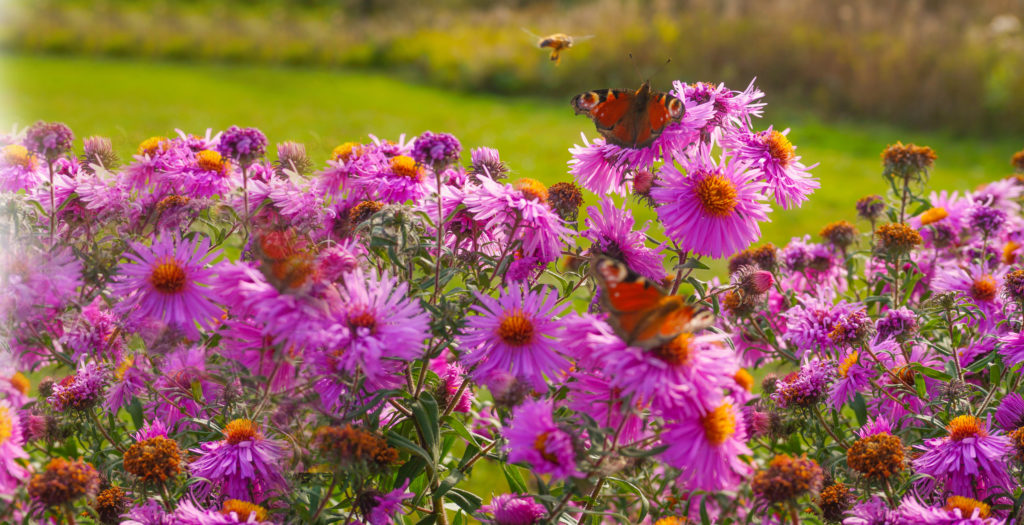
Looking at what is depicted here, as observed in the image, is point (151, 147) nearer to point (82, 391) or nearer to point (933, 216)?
point (82, 391)

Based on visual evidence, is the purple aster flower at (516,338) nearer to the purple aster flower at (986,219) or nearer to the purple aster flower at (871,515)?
the purple aster flower at (871,515)

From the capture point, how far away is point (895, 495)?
1651 millimetres

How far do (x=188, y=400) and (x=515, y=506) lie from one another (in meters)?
0.86

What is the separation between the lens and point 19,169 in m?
2.08

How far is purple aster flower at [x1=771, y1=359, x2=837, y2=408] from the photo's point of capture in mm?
1856

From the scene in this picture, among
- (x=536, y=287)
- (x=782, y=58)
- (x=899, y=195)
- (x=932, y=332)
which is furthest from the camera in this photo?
(x=782, y=58)

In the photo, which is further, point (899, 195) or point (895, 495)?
point (899, 195)

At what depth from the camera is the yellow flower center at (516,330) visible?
157 cm

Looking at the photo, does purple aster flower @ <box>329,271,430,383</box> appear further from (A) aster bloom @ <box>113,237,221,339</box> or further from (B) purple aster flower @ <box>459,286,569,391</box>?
(A) aster bloom @ <box>113,237,221,339</box>

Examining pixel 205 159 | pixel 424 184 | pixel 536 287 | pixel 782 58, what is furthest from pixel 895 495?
pixel 782 58

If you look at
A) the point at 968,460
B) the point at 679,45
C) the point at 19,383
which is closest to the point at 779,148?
the point at 968,460

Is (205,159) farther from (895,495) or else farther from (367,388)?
(895,495)

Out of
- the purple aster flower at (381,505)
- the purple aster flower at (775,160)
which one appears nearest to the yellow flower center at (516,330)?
the purple aster flower at (381,505)

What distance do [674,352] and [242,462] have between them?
2.79ft
